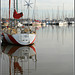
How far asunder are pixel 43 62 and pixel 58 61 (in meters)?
1.03

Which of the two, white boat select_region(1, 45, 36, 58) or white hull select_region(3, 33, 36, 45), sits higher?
white hull select_region(3, 33, 36, 45)

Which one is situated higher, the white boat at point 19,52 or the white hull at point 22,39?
the white hull at point 22,39

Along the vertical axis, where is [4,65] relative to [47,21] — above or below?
below

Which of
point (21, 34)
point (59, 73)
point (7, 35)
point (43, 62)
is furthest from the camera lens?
point (7, 35)

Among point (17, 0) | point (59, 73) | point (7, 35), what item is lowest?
point (59, 73)

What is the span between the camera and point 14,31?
2005 centimetres

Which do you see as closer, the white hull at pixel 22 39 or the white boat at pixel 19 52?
the white boat at pixel 19 52

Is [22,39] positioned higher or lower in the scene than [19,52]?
higher

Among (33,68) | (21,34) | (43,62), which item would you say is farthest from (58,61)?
(21,34)

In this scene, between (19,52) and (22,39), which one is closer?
(19,52)

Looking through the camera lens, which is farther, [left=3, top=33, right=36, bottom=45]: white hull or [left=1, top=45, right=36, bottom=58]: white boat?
[left=3, top=33, right=36, bottom=45]: white hull

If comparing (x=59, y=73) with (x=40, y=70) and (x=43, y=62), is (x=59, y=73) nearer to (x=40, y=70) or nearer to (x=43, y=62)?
(x=40, y=70)

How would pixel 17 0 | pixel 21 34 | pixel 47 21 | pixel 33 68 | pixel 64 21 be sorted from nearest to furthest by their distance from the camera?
pixel 33 68 < pixel 21 34 < pixel 17 0 < pixel 64 21 < pixel 47 21

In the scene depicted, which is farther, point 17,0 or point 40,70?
point 17,0
